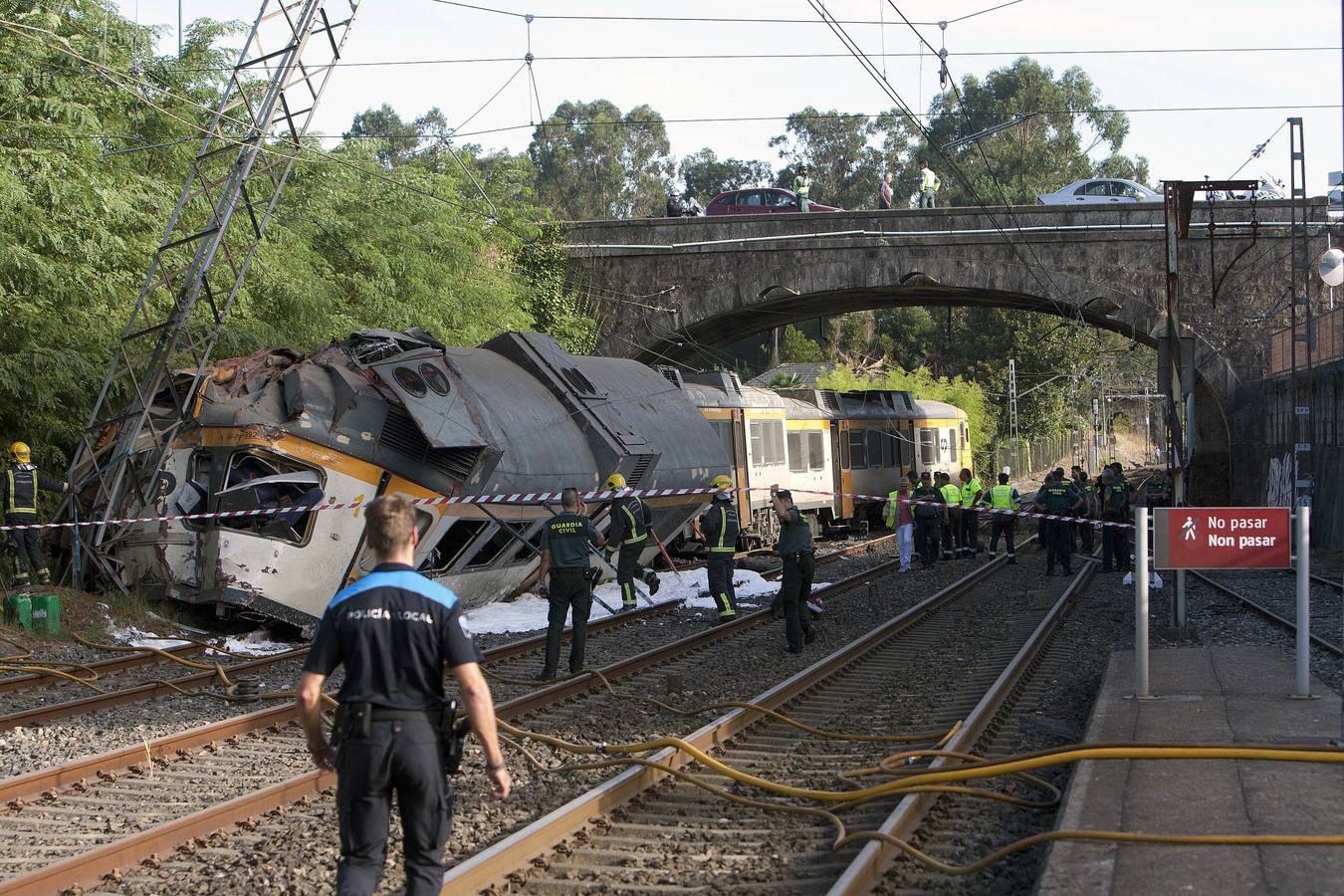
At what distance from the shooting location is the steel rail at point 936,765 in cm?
608

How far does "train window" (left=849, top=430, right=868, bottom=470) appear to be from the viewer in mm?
33062

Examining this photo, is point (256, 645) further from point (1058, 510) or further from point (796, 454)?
point (796, 454)

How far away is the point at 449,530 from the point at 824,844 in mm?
9220

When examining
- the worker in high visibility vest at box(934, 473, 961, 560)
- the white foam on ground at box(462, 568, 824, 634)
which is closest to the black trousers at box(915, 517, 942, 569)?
Answer: the worker in high visibility vest at box(934, 473, 961, 560)

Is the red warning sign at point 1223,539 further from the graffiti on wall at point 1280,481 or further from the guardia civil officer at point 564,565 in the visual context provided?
the graffiti on wall at point 1280,481

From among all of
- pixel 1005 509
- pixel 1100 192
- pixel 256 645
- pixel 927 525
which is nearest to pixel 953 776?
pixel 256 645

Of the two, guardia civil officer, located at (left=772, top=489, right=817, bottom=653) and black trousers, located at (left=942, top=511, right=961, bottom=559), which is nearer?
guardia civil officer, located at (left=772, top=489, right=817, bottom=653)

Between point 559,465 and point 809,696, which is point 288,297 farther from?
point 809,696

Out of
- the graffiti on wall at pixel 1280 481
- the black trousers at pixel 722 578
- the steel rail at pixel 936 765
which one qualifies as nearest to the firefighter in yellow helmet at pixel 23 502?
the black trousers at pixel 722 578

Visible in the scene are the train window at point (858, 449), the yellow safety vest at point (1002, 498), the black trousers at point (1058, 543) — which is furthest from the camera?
the train window at point (858, 449)

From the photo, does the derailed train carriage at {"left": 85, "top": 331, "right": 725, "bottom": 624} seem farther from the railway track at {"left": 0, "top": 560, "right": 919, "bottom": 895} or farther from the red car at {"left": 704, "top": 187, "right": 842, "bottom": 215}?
the red car at {"left": 704, "top": 187, "right": 842, "bottom": 215}

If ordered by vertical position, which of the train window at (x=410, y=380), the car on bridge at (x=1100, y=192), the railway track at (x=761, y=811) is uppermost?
the car on bridge at (x=1100, y=192)

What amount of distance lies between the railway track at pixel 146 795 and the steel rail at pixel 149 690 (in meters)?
1.58

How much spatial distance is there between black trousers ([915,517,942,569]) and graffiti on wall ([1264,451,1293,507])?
8879 mm
